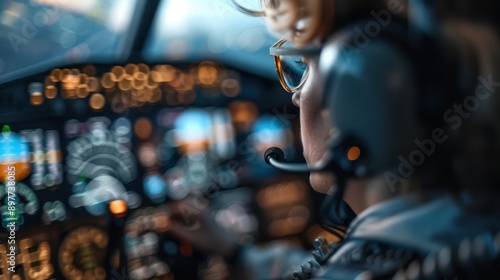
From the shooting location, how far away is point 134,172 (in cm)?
233

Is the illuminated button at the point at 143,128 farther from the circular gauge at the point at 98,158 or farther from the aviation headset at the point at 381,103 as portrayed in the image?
the aviation headset at the point at 381,103

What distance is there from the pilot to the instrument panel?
1.29m

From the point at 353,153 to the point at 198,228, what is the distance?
179cm

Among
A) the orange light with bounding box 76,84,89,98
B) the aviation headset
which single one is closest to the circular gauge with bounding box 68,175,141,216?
the orange light with bounding box 76,84,89,98

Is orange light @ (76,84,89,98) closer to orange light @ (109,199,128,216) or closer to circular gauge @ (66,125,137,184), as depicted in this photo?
circular gauge @ (66,125,137,184)

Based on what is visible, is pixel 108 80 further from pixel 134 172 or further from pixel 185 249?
pixel 185 249

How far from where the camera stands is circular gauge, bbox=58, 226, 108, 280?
2.10 meters

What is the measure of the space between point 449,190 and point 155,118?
1.92 metres

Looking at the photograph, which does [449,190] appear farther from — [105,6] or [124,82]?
[105,6]

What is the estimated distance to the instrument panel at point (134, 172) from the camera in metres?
2.01

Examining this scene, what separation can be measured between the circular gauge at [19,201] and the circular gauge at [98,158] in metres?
0.16

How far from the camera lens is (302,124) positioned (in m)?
0.64

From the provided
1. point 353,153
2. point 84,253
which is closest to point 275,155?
point 353,153

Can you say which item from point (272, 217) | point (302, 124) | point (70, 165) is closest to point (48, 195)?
point (70, 165)
